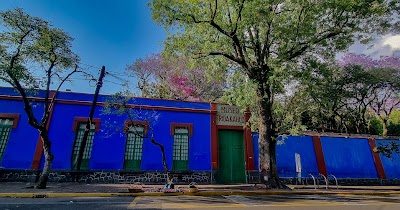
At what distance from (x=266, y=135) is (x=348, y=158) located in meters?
9.10

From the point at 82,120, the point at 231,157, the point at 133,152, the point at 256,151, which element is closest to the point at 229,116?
the point at 231,157

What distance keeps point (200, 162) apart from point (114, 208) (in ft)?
29.2

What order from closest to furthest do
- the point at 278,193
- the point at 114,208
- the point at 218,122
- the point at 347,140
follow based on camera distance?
1. the point at 114,208
2. the point at 278,193
3. the point at 218,122
4. the point at 347,140

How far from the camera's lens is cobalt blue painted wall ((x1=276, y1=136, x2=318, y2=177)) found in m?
15.9

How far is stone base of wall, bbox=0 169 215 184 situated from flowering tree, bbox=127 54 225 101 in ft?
40.2

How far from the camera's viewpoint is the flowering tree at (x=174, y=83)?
26.1 meters

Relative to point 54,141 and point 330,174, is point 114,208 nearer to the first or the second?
point 54,141

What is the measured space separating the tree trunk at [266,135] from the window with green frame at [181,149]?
16.1ft

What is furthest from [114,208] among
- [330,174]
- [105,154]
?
[330,174]

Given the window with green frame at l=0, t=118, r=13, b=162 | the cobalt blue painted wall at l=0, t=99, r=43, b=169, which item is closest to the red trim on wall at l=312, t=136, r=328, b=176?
the cobalt blue painted wall at l=0, t=99, r=43, b=169

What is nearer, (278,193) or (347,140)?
(278,193)

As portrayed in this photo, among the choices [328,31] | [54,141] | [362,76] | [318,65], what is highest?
[362,76]

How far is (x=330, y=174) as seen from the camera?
16.4 metres

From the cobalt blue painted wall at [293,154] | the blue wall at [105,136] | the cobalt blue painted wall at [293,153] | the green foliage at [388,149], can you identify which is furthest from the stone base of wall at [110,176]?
the green foliage at [388,149]
